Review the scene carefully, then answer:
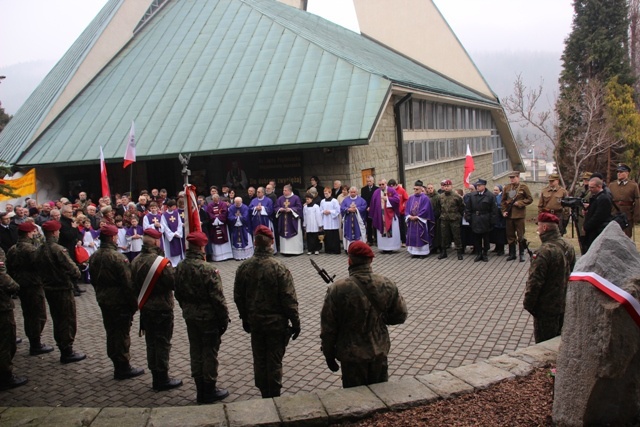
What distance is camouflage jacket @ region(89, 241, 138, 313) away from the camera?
267 inches

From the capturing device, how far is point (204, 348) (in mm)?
5934

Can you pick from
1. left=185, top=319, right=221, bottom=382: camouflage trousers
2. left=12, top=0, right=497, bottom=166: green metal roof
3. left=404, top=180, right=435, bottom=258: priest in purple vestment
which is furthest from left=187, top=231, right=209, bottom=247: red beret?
left=12, top=0, right=497, bottom=166: green metal roof

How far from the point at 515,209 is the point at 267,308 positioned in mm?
8505

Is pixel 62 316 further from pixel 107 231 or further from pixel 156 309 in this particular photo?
pixel 156 309

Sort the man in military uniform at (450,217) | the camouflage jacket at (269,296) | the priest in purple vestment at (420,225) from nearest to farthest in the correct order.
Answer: the camouflage jacket at (269,296) < the man in military uniform at (450,217) < the priest in purple vestment at (420,225)

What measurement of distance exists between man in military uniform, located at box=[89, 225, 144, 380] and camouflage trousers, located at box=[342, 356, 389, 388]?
3.22 meters

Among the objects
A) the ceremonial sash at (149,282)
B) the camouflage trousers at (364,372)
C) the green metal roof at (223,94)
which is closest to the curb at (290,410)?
the camouflage trousers at (364,372)

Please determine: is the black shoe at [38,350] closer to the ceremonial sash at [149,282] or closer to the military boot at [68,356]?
the military boot at [68,356]

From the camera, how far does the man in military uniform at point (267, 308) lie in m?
5.58

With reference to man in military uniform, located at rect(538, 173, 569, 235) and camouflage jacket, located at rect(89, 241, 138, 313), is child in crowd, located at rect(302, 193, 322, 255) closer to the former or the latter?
man in military uniform, located at rect(538, 173, 569, 235)

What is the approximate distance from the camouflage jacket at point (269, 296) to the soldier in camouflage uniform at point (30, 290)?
415 centimetres

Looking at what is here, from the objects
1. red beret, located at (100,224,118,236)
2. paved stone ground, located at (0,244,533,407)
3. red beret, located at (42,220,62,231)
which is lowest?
paved stone ground, located at (0,244,533,407)

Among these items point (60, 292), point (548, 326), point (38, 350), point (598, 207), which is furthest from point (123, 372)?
point (598, 207)

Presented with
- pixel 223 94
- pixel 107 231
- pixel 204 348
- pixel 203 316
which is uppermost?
pixel 223 94
